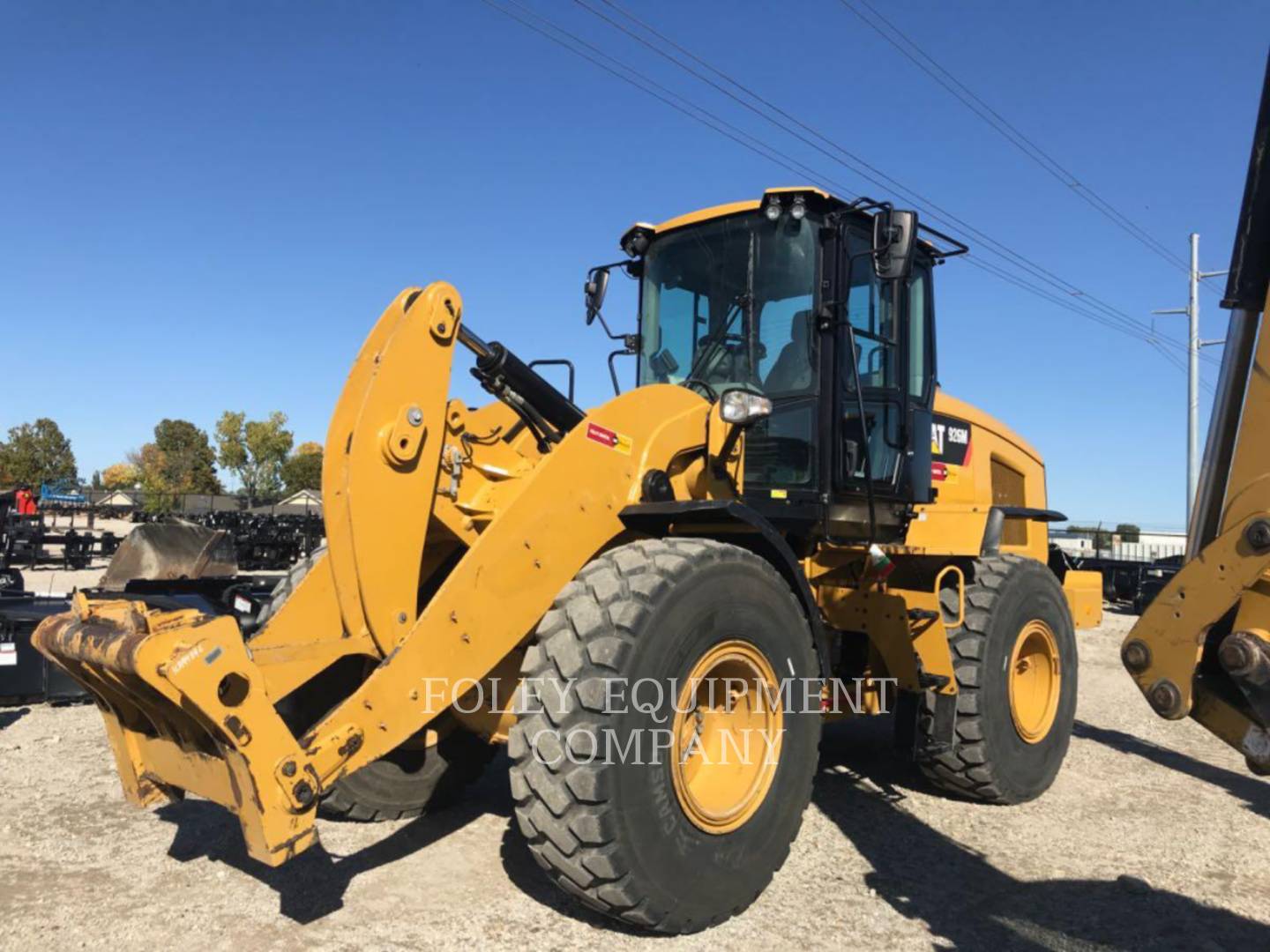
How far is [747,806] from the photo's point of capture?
3.80m

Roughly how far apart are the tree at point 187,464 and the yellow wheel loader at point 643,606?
6486cm

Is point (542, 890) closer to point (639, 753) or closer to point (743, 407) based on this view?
point (639, 753)

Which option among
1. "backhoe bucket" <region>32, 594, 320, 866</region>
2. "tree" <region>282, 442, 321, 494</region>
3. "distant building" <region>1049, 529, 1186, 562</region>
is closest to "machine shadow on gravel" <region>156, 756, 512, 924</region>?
"backhoe bucket" <region>32, 594, 320, 866</region>

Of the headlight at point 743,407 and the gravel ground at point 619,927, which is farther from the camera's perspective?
the headlight at point 743,407

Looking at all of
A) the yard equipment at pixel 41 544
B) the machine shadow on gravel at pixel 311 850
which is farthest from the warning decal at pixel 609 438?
the yard equipment at pixel 41 544

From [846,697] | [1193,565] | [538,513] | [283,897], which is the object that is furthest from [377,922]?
[1193,565]

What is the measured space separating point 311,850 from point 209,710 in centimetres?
169

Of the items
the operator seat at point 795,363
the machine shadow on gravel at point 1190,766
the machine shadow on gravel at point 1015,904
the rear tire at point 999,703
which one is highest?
the operator seat at point 795,363

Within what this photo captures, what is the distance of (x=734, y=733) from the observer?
13.1 feet

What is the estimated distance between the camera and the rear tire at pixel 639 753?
3.25 meters

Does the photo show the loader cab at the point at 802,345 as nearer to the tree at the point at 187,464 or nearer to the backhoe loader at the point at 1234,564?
the backhoe loader at the point at 1234,564

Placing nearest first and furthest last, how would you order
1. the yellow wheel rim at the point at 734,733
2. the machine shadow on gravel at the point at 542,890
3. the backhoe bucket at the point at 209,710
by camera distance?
the backhoe bucket at the point at 209,710, the machine shadow on gravel at the point at 542,890, the yellow wheel rim at the point at 734,733

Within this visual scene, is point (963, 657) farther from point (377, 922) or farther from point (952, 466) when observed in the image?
point (377, 922)

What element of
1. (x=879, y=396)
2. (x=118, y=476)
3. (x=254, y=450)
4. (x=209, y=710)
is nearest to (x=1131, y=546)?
(x=879, y=396)
